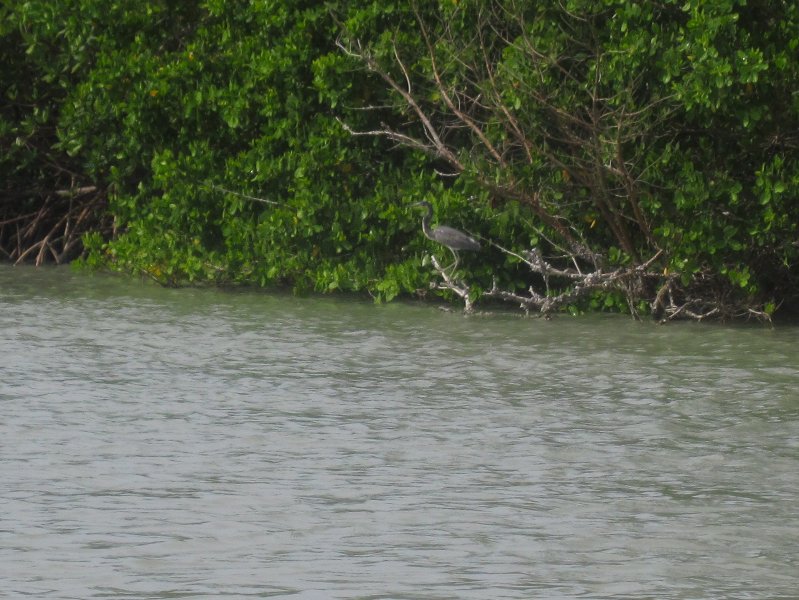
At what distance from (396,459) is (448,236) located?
4531 mm

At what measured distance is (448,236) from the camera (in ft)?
36.8

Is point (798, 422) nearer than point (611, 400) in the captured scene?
Yes

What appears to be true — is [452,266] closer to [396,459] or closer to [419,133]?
[419,133]

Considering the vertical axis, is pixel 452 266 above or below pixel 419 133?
below

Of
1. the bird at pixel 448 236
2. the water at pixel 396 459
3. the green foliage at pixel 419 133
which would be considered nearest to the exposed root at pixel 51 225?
the green foliage at pixel 419 133

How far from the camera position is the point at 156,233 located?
1312 cm

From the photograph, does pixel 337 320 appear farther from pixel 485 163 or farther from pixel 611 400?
pixel 611 400

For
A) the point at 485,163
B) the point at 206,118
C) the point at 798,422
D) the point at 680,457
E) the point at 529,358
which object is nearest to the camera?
the point at 680,457

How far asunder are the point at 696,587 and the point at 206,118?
8.57 m

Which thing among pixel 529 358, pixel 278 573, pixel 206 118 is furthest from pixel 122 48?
pixel 278 573

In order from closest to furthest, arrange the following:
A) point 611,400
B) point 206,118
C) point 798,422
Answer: point 798,422
point 611,400
point 206,118

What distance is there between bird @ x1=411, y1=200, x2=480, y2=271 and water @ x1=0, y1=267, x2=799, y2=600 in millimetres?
693

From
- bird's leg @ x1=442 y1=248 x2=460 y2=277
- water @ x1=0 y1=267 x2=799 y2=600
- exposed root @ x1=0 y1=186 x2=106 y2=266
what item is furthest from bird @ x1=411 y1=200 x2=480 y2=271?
exposed root @ x1=0 y1=186 x2=106 y2=266

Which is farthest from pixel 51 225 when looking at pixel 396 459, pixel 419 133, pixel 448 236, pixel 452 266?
pixel 396 459
